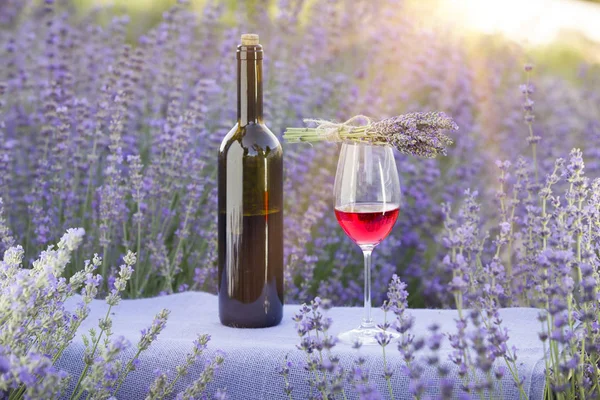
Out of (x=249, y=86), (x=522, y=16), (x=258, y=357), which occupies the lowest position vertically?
(x=258, y=357)

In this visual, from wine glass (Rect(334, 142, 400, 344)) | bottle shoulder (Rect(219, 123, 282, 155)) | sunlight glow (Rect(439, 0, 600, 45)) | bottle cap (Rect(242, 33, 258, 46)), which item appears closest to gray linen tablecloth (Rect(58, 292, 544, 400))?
wine glass (Rect(334, 142, 400, 344))

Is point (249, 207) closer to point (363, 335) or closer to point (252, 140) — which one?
point (252, 140)

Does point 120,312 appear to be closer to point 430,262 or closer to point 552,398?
point 552,398

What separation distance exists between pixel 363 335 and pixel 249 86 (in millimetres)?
641

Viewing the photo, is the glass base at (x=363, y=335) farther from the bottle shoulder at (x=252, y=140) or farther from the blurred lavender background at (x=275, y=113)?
the blurred lavender background at (x=275, y=113)

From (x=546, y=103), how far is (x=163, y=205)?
8.31 ft

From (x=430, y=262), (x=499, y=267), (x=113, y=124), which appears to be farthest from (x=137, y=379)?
(x=430, y=262)

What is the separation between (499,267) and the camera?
146 cm

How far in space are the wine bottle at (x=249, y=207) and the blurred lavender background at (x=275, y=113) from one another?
24.8 inches

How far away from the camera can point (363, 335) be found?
1.83m

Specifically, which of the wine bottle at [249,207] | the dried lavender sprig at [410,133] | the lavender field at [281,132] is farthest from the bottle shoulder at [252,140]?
the lavender field at [281,132]

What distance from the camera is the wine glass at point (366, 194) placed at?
1.81 metres

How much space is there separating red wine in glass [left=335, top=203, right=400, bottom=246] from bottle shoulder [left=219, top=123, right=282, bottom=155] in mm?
233

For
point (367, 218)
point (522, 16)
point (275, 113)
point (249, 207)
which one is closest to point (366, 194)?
point (367, 218)
